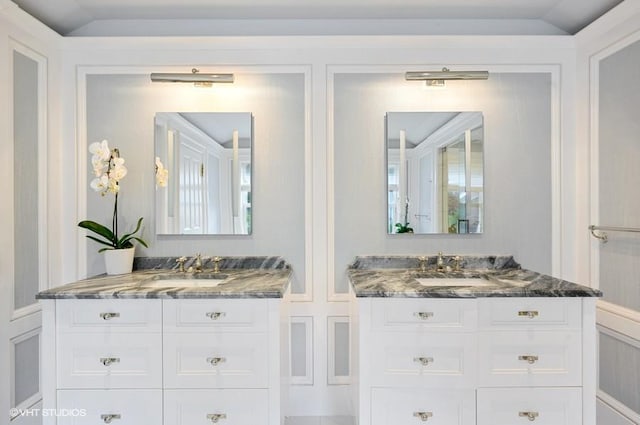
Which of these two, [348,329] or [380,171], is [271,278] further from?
[380,171]

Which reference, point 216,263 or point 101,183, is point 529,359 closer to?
point 216,263

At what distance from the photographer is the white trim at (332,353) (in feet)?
7.79

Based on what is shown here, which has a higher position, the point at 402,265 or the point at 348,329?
the point at 402,265

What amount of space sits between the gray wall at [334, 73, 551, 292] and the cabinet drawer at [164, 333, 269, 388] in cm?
79

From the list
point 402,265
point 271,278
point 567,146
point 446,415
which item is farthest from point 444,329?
point 567,146

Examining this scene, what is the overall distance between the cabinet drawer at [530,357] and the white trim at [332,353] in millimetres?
870

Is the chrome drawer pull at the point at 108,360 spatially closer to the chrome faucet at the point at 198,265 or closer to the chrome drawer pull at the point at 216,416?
the chrome drawer pull at the point at 216,416

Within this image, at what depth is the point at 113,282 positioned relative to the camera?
201 cm

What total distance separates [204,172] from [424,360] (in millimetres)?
1639

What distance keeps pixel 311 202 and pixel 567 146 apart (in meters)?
1.60

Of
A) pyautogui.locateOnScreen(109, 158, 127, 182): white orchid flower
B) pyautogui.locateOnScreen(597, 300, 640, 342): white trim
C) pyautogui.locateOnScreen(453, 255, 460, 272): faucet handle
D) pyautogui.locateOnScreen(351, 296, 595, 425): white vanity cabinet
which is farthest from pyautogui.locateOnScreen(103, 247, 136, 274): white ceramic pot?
pyautogui.locateOnScreen(597, 300, 640, 342): white trim

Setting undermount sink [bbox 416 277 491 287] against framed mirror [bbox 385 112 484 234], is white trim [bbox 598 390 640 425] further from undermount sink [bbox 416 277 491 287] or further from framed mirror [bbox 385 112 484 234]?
framed mirror [bbox 385 112 484 234]

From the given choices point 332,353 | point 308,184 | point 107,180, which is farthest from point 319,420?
point 107,180

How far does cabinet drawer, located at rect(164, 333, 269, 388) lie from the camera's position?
1.77m
